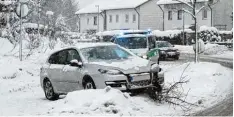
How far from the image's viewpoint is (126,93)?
11.0 metres

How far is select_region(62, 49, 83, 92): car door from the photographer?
1245 cm

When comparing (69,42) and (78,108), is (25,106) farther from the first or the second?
(69,42)

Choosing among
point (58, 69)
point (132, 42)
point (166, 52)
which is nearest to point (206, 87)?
point (58, 69)

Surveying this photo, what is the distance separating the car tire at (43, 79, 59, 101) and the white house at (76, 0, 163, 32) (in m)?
55.8

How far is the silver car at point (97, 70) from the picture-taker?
1159 cm

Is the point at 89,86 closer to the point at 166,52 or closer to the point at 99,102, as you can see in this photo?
the point at 99,102

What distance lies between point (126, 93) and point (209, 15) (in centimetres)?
5148

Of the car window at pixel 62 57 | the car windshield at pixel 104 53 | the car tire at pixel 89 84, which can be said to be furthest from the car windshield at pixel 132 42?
A: the car tire at pixel 89 84

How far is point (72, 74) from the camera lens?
1272 cm

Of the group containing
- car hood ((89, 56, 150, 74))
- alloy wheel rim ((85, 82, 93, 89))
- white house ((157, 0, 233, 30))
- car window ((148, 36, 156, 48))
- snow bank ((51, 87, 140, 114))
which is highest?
white house ((157, 0, 233, 30))

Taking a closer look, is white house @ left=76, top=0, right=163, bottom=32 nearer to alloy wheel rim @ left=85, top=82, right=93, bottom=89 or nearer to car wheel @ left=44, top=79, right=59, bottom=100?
car wheel @ left=44, top=79, right=59, bottom=100

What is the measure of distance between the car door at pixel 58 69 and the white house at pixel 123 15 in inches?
2201

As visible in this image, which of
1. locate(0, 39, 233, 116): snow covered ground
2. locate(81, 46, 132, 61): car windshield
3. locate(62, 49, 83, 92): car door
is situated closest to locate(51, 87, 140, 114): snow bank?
locate(0, 39, 233, 116): snow covered ground

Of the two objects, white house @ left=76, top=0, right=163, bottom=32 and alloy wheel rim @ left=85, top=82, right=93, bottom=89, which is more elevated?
white house @ left=76, top=0, right=163, bottom=32
